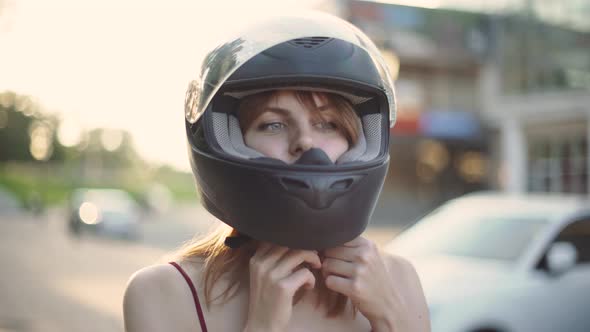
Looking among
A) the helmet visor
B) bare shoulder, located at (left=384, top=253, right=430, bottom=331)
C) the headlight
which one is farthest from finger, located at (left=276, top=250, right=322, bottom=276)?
the headlight

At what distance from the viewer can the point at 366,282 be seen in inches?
53.7

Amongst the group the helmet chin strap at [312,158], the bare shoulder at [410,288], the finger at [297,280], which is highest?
the helmet chin strap at [312,158]

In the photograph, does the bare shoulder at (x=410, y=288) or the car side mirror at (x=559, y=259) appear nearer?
the bare shoulder at (x=410, y=288)

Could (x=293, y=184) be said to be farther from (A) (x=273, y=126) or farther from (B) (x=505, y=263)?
(B) (x=505, y=263)

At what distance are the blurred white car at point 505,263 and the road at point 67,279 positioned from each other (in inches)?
66.8

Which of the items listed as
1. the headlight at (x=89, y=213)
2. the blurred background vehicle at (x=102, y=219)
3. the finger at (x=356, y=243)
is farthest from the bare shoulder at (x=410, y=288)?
the headlight at (x=89, y=213)

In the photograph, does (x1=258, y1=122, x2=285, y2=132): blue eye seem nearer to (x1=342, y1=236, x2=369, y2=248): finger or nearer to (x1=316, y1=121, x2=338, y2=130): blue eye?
(x1=316, y1=121, x2=338, y2=130): blue eye

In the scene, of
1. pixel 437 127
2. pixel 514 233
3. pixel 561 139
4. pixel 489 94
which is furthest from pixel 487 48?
pixel 514 233

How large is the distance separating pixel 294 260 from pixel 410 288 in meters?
0.35

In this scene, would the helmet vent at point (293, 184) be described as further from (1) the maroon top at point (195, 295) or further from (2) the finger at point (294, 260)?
(1) the maroon top at point (195, 295)

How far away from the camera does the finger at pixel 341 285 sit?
135 centimetres

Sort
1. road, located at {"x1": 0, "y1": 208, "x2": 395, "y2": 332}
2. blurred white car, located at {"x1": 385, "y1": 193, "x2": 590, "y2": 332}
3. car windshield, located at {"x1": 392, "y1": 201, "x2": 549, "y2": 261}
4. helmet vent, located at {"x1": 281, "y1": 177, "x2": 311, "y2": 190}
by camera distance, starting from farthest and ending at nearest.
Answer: road, located at {"x1": 0, "y1": 208, "x2": 395, "y2": 332} < car windshield, located at {"x1": 392, "y1": 201, "x2": 549, "y2": 261} < blurred white car, located at {"x1": 385, "y1": 193, "x2": 590, "y2": 332} < helmet vent, located at {"x1": 281, "y1": 177, "x2": 311, "y2": 190}

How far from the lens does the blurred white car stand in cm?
411

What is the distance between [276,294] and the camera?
4.27 feet
